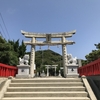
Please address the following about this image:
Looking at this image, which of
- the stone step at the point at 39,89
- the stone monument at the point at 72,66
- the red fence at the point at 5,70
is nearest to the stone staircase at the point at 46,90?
the stone step at the point at 39,89

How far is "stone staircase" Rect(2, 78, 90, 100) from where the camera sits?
17.1 feet

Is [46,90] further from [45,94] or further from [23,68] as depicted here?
[23,68]

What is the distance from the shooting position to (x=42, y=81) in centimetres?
661

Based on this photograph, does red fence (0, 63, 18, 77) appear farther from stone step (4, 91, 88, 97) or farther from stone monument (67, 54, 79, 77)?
stone monument (67, 54, 79, 77)

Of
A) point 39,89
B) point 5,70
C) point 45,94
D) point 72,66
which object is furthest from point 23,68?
point 45,94

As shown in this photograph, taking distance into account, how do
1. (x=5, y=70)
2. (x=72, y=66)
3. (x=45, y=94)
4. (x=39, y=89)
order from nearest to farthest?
1. (x=45, y=94)
2. (x=39, y=89)
3. (x=5, y=70)
4. (x=72, y=66)

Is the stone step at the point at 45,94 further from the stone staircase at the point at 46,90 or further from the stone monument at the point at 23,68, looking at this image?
the stone monument at the point at 23,68

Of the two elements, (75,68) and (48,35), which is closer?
(75,68)

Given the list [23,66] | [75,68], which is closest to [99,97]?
[75,68]

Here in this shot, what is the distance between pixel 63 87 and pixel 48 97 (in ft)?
3.18

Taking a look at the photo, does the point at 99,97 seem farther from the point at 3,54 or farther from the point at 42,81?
the point at 3,54

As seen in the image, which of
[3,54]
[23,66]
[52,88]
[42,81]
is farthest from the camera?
[3,54]

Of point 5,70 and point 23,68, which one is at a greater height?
point 23,68

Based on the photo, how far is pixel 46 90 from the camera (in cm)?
577
